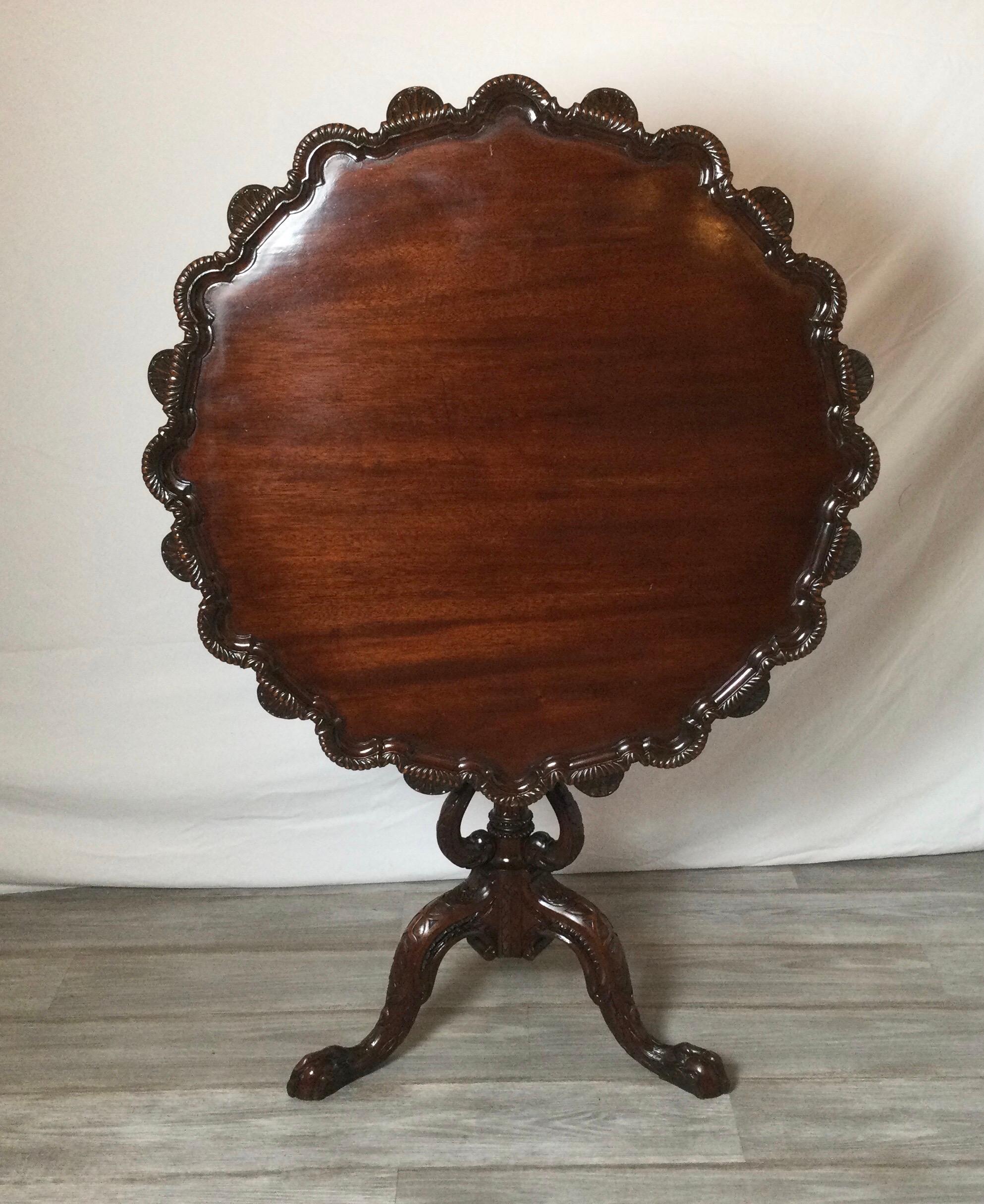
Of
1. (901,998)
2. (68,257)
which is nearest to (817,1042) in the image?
(901,998)

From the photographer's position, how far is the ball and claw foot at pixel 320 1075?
1.88m

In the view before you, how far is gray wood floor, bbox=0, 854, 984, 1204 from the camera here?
5.76 ft

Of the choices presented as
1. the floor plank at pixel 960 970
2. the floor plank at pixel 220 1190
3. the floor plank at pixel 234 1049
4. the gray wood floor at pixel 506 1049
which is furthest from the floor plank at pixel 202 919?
the floor plank at pixel 960 970

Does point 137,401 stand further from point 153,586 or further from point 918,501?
point 918,501

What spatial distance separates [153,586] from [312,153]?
1.12 m

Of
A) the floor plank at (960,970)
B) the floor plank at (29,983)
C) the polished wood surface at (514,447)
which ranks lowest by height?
the floor plank at (29,983)

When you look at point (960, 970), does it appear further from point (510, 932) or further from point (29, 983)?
point (29, 983)

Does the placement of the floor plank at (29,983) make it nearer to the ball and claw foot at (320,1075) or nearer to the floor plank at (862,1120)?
the ball and claw foot at (320,1075)

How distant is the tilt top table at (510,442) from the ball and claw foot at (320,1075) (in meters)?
0.55

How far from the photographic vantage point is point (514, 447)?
151 cm

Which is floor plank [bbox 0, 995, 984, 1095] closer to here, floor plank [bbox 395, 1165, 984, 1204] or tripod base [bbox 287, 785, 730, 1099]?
tripod base [bbox 287, 785, 730, 1099]

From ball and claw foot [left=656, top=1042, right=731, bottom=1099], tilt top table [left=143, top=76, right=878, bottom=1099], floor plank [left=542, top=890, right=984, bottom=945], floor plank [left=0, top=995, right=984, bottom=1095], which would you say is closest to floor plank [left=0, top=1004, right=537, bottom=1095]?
floor plank [left=0, top=995, right=984, bottom=1095]

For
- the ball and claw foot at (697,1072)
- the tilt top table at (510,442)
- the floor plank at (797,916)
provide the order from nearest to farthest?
1. the tilt top table at (510,442)
2. the ball and claw foot at (697,1072)
3. the floor plank at (797,916)

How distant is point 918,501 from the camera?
7.57ft
